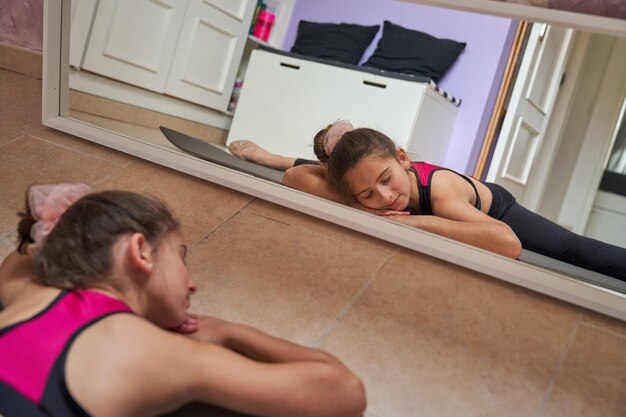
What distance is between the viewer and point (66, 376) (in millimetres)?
633

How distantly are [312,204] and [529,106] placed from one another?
2.60 meters

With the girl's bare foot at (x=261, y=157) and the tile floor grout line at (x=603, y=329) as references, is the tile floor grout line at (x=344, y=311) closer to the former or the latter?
the tile floor grout line at (x=603, y=329)

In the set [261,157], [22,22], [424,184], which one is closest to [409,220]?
[424,184]

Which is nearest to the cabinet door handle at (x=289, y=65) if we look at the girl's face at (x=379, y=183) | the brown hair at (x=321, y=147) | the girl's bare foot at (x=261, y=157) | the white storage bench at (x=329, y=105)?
the white storage bench at (x=329, y=105)

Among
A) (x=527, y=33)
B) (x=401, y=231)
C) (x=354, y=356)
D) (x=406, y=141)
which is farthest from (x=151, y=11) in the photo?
(x=354, y=356)

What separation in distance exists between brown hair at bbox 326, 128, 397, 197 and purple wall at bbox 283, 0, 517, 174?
7.52 ft

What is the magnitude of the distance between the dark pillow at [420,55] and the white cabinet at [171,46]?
1.01 metres

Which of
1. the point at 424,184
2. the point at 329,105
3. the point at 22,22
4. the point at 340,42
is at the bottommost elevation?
the point at 424,184

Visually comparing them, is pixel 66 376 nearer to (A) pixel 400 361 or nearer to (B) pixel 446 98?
(A) pixel 400 361

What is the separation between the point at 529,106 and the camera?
339 centimetres

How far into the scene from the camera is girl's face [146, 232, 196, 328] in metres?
0.79

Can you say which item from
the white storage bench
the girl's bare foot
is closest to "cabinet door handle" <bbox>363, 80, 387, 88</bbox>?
the white storage bench

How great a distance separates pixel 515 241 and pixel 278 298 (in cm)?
61

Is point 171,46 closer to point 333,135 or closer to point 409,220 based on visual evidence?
point 333,135
